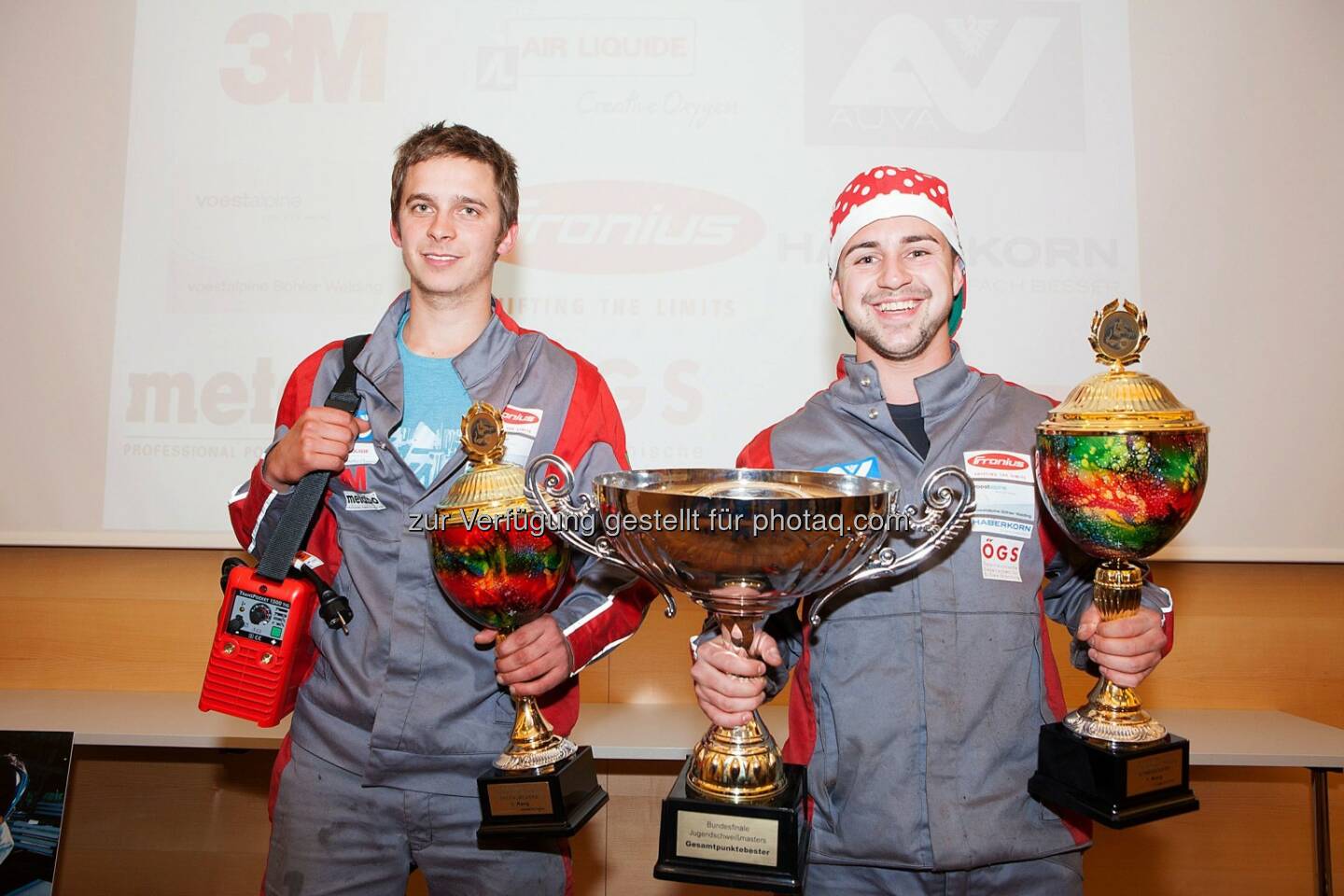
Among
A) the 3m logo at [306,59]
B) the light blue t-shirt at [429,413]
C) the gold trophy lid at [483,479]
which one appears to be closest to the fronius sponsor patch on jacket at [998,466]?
the gold trophy lid at [483,479]

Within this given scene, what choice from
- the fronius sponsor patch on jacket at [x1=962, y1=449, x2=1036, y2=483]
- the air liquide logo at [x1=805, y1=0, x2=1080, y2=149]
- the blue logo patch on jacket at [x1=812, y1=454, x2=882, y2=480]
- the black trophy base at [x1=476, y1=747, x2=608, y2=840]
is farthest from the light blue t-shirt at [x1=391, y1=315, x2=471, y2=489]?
the air liquide logo at [x1=805, y1=0, x2=1080, y2=149]

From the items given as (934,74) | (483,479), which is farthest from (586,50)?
(483,479)

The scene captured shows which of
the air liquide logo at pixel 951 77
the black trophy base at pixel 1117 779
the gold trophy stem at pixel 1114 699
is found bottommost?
the black trophy base at pixel 1117 779

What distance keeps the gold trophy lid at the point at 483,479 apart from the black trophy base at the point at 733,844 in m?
0.39

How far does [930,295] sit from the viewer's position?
1.24m

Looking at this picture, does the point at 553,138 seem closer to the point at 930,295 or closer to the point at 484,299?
the point at 484,299

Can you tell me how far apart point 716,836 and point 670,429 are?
52.9 inches

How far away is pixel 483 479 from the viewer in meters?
1.06

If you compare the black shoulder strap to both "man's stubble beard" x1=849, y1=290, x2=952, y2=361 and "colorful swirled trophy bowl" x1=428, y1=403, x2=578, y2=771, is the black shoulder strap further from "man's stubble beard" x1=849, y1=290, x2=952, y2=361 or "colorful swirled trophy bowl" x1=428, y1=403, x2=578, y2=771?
"man's stubble beard" x1=849, y1=290, x2=952, y2=361

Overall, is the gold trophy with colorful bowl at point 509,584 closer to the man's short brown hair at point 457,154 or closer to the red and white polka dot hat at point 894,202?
the man's short brown hair at point 457,154

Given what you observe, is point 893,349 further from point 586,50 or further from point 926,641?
point 586,50

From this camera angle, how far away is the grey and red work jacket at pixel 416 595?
1216 millimetres

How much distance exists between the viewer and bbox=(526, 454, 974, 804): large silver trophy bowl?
0.86m

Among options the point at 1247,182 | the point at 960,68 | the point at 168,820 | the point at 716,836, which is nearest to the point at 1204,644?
the point at 1247,182
